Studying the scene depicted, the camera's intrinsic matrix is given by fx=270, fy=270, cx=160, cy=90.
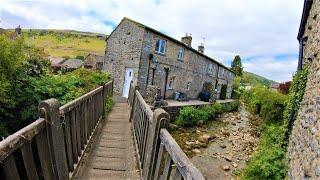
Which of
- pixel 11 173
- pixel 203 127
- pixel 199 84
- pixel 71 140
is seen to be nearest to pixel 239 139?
pixel 203 127

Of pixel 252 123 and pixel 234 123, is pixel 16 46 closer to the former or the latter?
pixel 234 123

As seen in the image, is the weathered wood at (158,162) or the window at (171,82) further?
the window at (171,82)

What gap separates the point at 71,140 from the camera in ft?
13.5

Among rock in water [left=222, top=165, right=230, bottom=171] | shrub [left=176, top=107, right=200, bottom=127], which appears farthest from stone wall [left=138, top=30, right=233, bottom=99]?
rock in water [left=222, top=165, right=230, bottom=171]

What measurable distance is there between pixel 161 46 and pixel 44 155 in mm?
18795

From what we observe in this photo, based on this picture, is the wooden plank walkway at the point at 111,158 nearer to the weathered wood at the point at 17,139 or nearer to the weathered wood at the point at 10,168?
the weathered wood at the point at 17,139

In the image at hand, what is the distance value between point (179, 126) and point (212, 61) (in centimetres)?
1563

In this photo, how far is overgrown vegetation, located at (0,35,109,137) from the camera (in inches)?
313

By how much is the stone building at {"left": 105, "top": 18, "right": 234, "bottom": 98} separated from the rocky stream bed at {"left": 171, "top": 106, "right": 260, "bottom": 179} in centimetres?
486

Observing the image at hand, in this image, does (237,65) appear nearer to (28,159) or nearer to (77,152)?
(77,152)

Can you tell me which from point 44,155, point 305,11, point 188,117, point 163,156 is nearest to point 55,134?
point 44,155

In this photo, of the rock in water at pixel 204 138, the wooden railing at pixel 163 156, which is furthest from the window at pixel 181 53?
the wooden railing at pixel 163 156

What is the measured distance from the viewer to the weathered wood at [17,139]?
1.92m

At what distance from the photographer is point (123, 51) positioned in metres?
21.5
